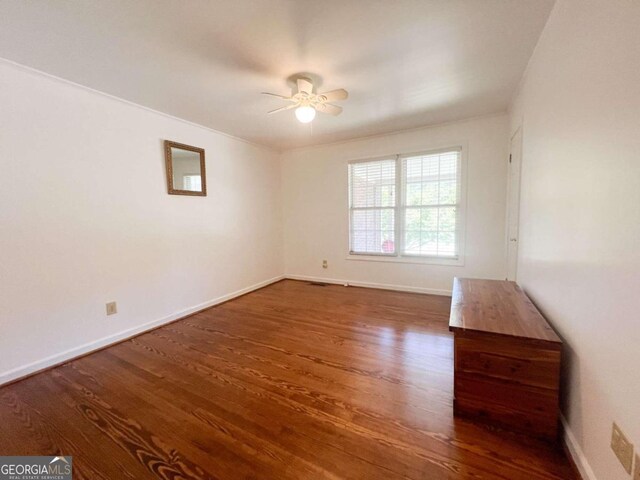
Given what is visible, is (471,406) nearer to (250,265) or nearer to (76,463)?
(76,463)

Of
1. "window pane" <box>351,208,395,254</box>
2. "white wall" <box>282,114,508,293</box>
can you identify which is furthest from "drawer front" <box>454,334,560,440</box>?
"window pane" <box>351,208,395,254</box>

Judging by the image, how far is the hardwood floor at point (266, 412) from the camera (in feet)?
4.16

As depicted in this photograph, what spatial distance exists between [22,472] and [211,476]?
3.11ft

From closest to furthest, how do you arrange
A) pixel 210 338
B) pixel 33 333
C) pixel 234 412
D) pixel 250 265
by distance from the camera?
pixel 234 412
pixel 33 333
pixel 210 338
pixel 250 265

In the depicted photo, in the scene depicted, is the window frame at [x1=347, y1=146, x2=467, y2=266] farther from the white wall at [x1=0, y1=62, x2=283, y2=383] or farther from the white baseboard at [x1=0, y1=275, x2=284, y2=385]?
the white baseboard at [x1=0, y1=275, x2=284, y2=385]

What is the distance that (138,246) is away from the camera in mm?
2828

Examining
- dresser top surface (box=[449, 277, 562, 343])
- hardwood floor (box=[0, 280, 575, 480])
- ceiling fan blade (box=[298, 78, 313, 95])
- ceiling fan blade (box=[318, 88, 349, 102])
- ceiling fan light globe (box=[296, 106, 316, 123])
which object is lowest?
hardwood floor (box=[0, 280, 575, 480])

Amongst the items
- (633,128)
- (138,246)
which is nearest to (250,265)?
(138,246)

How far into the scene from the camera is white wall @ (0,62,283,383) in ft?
6.66

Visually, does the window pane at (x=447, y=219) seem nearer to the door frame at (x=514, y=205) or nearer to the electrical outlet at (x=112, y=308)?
the door frame at (x=514, y=205)

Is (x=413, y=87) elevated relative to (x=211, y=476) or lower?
elevated

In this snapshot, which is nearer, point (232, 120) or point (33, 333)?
point (33, 333)

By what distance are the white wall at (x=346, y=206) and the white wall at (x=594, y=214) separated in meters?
1.80

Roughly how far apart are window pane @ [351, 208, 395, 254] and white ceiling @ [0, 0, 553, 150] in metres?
1.76
